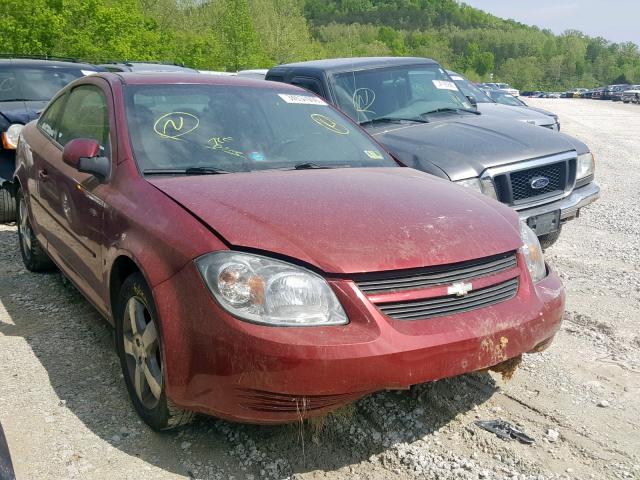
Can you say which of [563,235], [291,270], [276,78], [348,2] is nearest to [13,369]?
[291,270]

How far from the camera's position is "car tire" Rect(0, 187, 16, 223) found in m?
6.90

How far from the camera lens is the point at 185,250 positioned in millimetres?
→ 2729

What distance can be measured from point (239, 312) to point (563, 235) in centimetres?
574

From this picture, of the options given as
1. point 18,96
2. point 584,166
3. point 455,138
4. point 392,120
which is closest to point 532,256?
point 455,138

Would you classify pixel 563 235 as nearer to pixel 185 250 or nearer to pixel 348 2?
pixel 185 250

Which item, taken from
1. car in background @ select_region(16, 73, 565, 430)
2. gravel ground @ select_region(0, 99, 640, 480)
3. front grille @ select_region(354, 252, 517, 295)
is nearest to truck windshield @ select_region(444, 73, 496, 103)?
gravel ground @ select_region(0, 99, 640, 480)

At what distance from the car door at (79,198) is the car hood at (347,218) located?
22.8 inches

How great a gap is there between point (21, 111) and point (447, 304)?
5985mm

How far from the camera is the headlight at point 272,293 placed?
2543mm

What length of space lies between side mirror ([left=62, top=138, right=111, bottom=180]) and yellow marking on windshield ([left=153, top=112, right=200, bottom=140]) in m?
0.32

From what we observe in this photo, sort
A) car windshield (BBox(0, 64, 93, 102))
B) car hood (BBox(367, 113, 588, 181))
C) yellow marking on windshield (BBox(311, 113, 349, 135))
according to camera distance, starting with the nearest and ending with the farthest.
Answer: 1. yellow marking on windshield (BBox(311, 113, 349, 135))
2. car hood (BBox(367, 113, 588, 181))
3. car windshield (BBox(0, 64, 93, 102))

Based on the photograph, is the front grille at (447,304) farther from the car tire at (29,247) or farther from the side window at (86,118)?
the car tire at (29,247)

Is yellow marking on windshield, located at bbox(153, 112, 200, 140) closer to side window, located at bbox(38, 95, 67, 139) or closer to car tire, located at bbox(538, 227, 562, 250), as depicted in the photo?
side window, located at bbox(38, 95, 67, 139)

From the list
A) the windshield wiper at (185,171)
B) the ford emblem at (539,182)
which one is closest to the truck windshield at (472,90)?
the ford emblem at (539,182)
